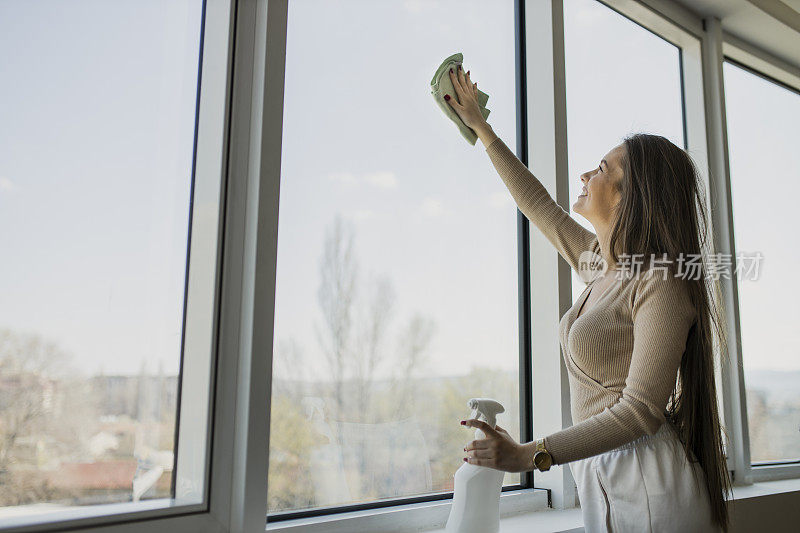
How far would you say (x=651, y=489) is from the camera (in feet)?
4.39

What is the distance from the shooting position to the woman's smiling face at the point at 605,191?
1530 millimetres

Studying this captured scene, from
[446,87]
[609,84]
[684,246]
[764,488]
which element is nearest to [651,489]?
[684,246]

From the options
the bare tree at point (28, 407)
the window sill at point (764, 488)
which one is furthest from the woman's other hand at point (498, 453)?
the window sill at point (764, 488)

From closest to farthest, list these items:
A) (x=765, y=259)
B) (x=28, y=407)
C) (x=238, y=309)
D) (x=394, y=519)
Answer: (x=28, y=407) < (x=238, y=309) < (x=394, y=519) < (x=765, y=259)

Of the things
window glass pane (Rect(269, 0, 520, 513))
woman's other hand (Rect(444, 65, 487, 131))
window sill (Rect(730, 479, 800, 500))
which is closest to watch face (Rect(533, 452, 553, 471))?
window glass pane (Rect(269, 0, 520, 513))

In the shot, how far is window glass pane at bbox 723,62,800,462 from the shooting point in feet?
8.52

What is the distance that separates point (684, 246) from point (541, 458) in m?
0.56

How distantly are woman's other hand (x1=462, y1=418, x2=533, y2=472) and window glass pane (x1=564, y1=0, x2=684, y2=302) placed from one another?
0.84 meters

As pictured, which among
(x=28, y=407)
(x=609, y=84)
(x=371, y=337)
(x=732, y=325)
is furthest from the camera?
(x=732, y=325)

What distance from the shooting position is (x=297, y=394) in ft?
4.74

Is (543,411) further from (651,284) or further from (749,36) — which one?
(749,36)

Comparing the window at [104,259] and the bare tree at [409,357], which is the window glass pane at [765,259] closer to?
the bare tree at [409,357]

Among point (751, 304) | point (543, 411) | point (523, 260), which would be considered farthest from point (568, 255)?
point (751, 304)

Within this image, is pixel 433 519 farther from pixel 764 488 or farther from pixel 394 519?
pixel 764 488
